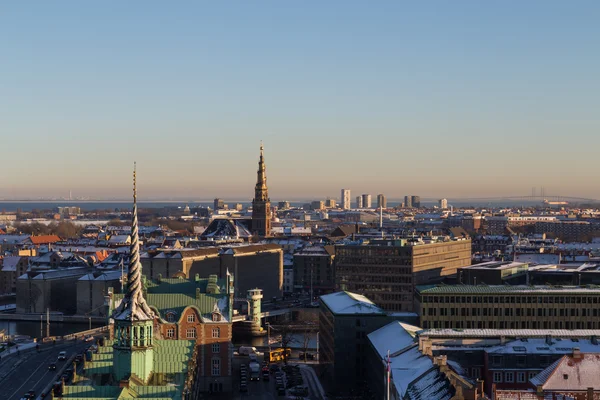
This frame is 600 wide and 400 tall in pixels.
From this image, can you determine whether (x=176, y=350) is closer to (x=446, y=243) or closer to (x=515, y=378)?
(x=515, y=378)

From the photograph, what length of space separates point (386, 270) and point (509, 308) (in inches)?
1684

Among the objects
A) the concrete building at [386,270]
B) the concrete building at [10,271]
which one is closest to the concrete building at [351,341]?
the concrete building at [386,270]

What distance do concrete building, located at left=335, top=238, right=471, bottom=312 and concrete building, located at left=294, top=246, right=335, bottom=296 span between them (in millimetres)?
40161

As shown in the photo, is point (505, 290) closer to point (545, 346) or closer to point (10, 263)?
point (545, 346)

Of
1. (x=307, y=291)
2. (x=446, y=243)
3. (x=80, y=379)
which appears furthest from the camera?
(x=307, y=291)

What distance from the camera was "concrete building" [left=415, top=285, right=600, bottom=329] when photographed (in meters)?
91.4

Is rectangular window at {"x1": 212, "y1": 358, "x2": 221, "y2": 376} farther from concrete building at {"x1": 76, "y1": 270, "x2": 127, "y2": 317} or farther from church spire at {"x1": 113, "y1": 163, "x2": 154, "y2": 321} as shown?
concrete building at {"x1": 76, "y1": 270, "x2": 127, "y2": 317}

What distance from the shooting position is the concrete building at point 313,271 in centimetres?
17812

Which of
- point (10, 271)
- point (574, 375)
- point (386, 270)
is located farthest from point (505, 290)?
point (10, 271)

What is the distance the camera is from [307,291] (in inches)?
6973

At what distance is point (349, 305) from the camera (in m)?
88.8

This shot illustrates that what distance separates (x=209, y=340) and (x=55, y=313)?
71.1 metres

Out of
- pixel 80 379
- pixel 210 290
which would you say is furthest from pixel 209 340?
pixel 80 379

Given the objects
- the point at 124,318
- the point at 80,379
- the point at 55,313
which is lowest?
the point at 55,313
